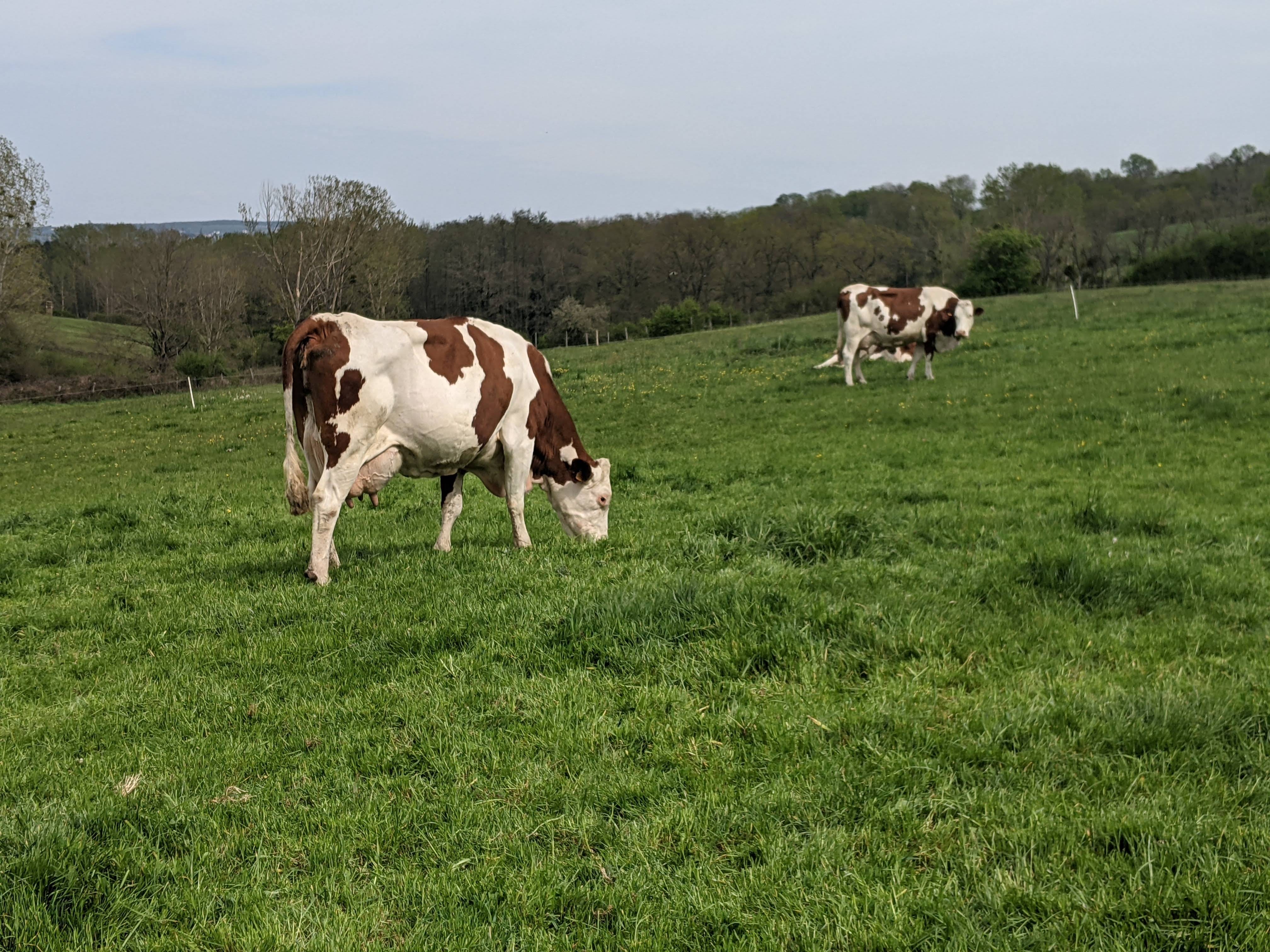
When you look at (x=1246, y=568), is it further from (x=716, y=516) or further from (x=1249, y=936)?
(x=1249, y=936)

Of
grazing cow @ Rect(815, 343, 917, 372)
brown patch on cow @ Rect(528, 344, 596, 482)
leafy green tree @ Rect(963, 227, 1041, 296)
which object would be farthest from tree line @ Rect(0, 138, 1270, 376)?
brown patch on cow @ Rect(528, 344, 596, 482)

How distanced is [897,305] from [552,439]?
17.8 m

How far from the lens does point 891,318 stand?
24.5 metres

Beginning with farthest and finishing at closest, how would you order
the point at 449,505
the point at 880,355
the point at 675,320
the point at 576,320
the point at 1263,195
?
the point at 1263,195 → the point at 576,320 → the point at 675,320 → the point at 880,355 → the point at 449,505

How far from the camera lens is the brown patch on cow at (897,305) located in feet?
80.4

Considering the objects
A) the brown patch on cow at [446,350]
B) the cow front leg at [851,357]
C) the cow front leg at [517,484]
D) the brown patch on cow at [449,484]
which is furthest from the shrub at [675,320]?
the brown patch on cow at [446,350]

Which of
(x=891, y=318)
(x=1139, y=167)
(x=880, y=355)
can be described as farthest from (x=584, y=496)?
(x=1139, y=167)

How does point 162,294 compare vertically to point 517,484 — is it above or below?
above

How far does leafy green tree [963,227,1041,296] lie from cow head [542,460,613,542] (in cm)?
6502

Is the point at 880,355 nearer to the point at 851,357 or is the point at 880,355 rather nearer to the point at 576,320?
the point at 851,357

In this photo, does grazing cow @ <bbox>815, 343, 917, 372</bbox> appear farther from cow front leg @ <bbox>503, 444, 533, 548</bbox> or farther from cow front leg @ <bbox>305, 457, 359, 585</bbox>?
cow front leg @ <bbox>305, 457, 359, 585</bbox>

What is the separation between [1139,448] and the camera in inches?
537

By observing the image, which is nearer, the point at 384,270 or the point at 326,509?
the point at 326,509

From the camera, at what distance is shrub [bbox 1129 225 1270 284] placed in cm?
5978
